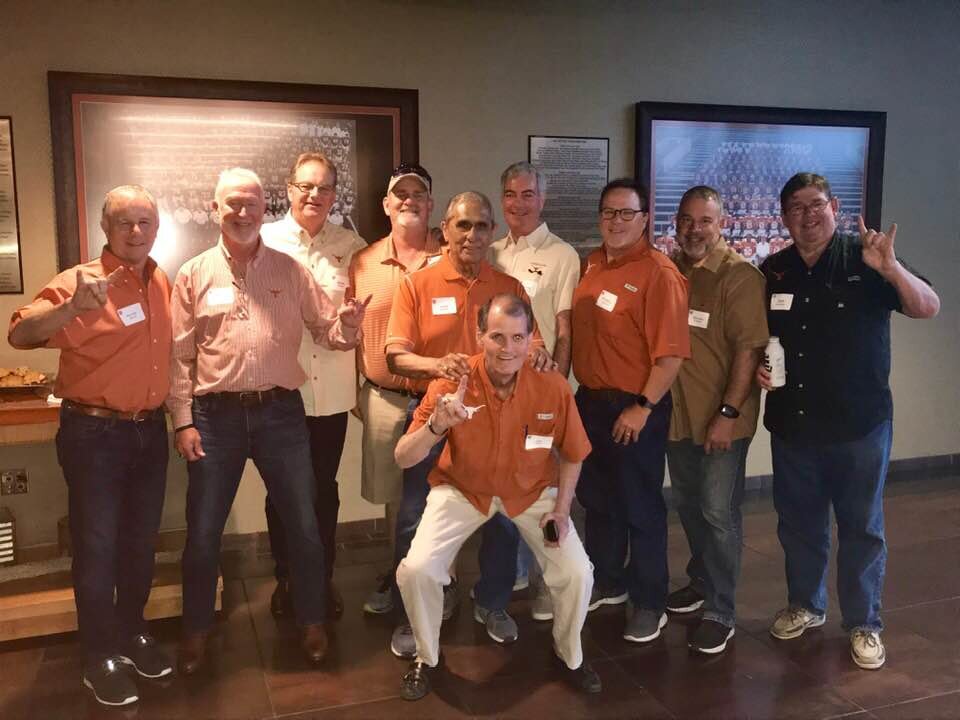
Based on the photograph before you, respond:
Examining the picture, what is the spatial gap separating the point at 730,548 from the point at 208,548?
1884mm

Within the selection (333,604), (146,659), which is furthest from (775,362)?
(146,659)

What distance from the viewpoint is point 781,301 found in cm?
298

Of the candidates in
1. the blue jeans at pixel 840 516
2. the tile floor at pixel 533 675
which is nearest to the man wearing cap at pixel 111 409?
the tile floor at pixel 533 675

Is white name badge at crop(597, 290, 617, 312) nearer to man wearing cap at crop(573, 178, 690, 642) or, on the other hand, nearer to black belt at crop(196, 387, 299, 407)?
man wearing cap at crop(573, 178, 690, 642)

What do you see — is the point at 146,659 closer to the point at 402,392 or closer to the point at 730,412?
the point at 402,392

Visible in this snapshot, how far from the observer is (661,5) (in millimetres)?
4520

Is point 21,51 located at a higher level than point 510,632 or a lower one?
higher

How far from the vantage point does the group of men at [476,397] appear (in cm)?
265

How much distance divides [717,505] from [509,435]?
914mm

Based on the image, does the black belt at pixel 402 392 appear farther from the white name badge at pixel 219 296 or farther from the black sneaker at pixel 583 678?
the black sneaker at pixel 583 678

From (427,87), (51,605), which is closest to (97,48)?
(427,87)

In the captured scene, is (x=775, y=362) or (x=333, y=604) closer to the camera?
(x=775, y=362)

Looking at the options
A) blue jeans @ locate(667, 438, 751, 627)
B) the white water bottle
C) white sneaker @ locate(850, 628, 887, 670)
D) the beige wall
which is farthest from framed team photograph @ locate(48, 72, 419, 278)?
white sneaker @ locate(850, 628, 887, 670)

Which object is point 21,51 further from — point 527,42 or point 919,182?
point 919,182
